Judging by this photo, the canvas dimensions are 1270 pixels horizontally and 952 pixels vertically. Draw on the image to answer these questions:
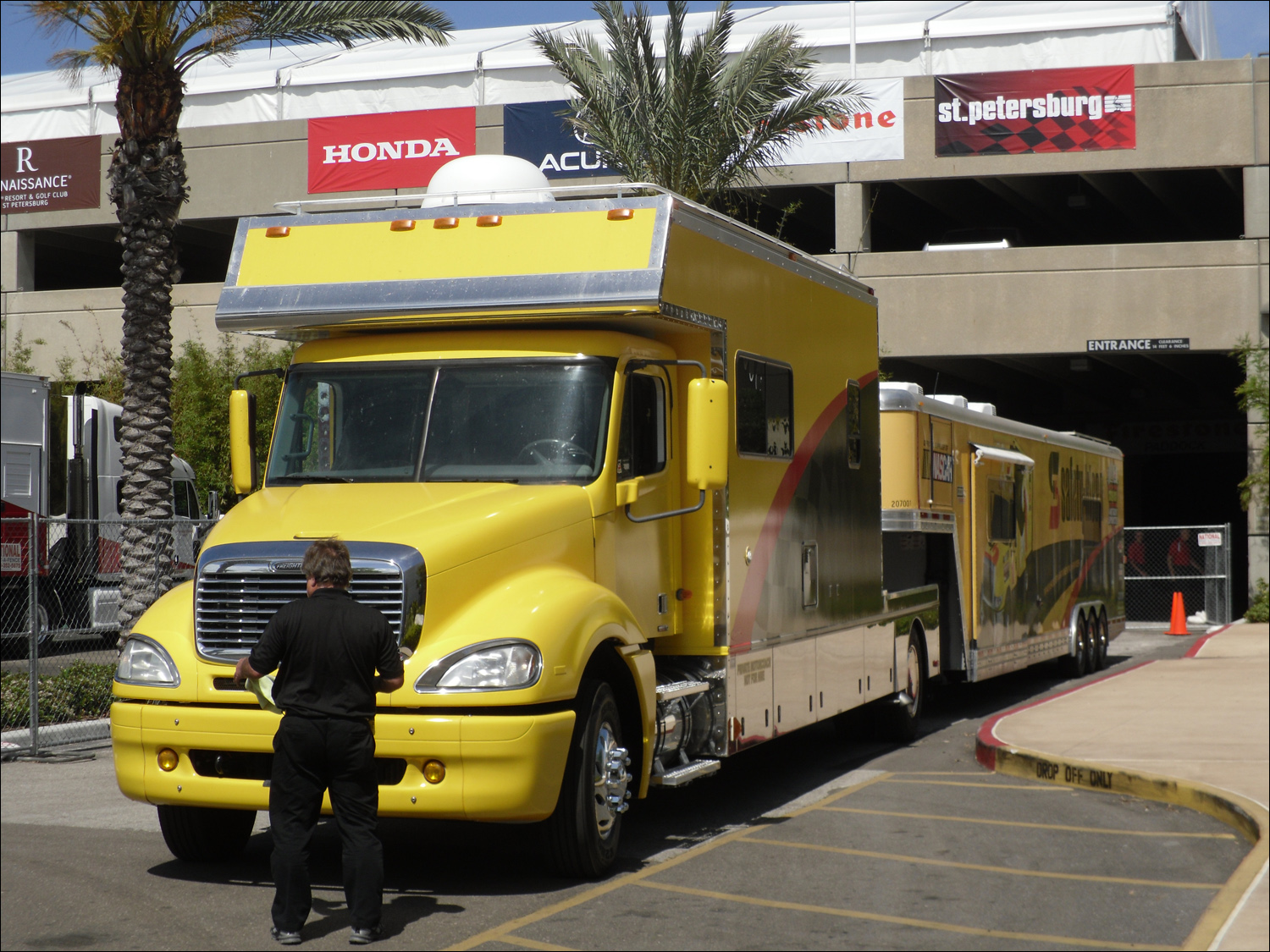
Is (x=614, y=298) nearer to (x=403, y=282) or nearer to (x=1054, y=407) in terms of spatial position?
Answer: (x=403, y=282)

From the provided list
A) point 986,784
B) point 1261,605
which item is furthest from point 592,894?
point 1261,605

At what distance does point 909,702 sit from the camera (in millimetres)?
13797

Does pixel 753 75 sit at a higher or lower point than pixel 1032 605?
higher

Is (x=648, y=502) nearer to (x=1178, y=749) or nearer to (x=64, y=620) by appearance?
(x=1178, y=749)

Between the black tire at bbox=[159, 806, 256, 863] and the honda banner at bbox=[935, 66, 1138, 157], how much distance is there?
2641 centimetres

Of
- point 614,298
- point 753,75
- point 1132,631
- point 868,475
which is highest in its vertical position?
point 753,75

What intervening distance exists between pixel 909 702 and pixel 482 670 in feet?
25.0

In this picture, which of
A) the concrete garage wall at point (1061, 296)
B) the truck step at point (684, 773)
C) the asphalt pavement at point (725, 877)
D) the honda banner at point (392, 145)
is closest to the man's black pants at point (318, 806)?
the asphalt pavement at point (725, 877)

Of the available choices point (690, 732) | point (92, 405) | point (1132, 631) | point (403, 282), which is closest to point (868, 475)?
point (690, 732)

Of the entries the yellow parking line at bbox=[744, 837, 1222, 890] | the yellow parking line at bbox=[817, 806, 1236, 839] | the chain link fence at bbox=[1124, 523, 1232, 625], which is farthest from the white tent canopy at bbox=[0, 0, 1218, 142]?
the yellow parking line at bbox=[744, 837, 1222, 890]

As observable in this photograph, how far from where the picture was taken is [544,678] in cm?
705

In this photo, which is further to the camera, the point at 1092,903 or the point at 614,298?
the point at 614,298

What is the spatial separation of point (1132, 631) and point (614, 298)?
24197mm

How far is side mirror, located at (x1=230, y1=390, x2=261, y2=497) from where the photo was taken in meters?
9.03
